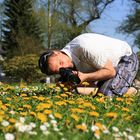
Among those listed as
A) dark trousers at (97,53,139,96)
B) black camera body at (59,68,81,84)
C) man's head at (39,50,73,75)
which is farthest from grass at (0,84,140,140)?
dark trousers at (97,53,139,96)

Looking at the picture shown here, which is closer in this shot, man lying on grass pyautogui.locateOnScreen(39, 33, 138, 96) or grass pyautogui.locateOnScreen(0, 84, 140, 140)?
grass pyautogui.locateOnScreen(0, 84, 140, 140)

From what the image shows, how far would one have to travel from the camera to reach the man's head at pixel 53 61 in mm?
6043

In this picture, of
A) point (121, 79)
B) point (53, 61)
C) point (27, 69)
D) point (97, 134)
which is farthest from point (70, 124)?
point (27, 69)

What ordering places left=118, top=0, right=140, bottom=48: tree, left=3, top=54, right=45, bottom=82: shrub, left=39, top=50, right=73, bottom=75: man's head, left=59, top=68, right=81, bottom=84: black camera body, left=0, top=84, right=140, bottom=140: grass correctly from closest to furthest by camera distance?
left=0, top=84, right=140, bottom=140: grass < left=39, top=50, right=73, bottom=75: man's head < left=59, top=68, right=81, bottom=84: black camera body < left=3, top=54, right=45, bottom=82: shrub < left=118, top=0, right=140, bottom=48: tree

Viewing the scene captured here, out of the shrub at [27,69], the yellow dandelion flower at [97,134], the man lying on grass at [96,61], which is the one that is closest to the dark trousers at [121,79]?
the man lying on grass at [96,61]

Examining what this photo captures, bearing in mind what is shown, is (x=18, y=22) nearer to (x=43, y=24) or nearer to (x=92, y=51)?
(x=43, y=24)

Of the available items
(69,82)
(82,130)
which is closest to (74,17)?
(69,82)

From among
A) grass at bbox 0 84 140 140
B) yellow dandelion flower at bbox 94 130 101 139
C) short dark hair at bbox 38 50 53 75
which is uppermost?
yellow dandelion flower at bbox 94 130 101 139

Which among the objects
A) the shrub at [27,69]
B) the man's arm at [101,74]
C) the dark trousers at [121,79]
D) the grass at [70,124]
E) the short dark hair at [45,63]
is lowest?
the shrub at [27,69]

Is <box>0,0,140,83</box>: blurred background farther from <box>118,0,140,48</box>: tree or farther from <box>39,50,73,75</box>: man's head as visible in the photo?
<box>39,50,73,75</box>: man's head

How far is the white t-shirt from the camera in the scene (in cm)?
609

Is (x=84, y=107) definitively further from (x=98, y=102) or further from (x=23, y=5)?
(x=23, y=5)

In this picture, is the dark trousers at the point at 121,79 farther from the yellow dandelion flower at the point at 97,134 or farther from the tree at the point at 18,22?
the tree at the point at 18,22

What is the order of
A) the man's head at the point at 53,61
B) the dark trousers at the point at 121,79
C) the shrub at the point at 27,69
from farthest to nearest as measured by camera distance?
the shrub at the point at 27,69 → the dark trousers at the point at 121,79 → the man's head at the point at 53,61
